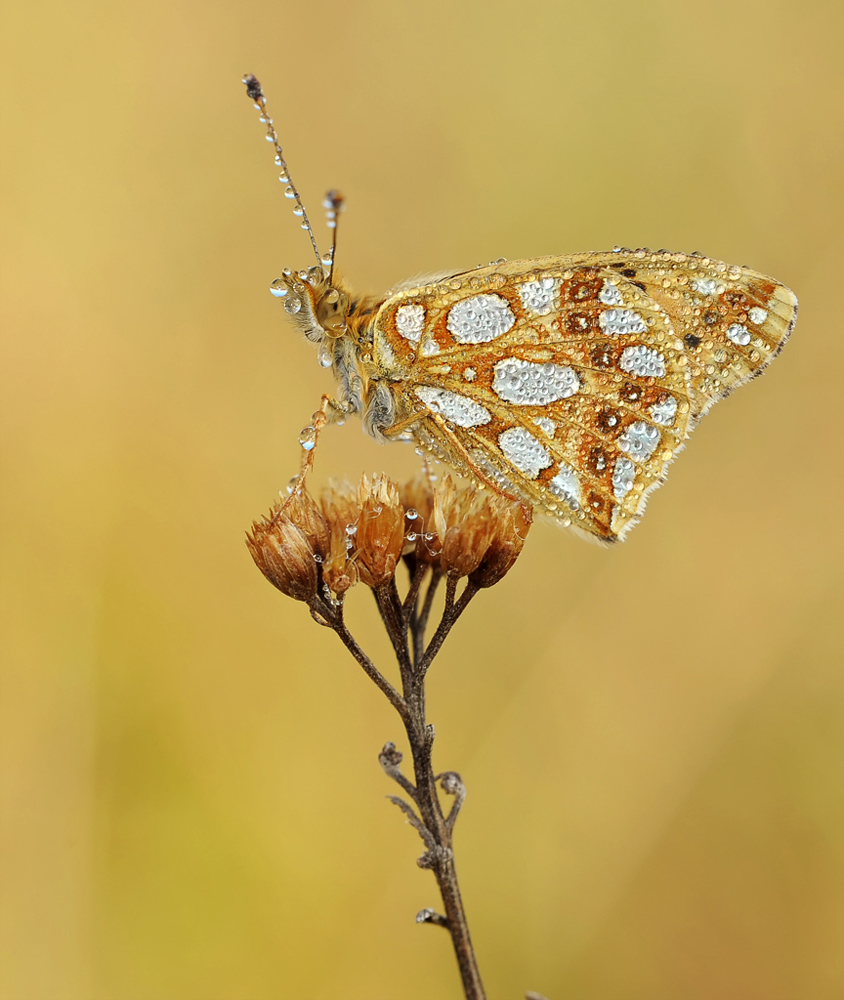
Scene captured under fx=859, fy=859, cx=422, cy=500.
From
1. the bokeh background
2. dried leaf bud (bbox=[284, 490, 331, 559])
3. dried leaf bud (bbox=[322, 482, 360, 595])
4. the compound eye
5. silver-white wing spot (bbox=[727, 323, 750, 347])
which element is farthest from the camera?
the bokeh background

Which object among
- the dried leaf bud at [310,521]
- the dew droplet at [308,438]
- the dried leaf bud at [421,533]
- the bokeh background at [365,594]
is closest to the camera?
the dried leaf bud at [310,521]

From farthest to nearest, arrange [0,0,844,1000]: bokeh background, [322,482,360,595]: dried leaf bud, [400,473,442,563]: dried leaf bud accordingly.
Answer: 1. [0,0,844,1000]: bokeh background
2. [400,473,442,563]: dried leaf bud
3. [322,482,360,595]: dried leaf bud

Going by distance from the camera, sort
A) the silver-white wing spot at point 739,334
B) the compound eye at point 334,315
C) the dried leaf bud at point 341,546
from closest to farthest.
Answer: the dried leaf bud at point 341,546
the silver-white wing spot at point 739,334
the compound eye at point 334,315

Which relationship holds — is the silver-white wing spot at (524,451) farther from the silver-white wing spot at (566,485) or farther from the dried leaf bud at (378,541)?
the dried leaf bud at (378,541)

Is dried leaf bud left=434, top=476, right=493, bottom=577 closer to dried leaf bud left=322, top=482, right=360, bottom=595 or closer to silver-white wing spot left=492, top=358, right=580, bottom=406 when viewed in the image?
dried leaf bud left=322, top=482, right=360, bottom=595

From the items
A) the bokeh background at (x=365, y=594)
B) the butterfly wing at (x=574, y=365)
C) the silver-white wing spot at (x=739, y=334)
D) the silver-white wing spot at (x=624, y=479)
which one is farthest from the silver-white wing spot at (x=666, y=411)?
the bokeh background at (x=365, y=594)

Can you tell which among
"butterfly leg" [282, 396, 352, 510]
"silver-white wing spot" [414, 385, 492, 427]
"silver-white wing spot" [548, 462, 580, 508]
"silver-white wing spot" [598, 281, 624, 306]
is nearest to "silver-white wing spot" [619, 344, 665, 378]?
"silver-white wing spot" [598, 281, 624, 306]

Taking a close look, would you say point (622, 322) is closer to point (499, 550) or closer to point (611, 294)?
point (611, 294)
